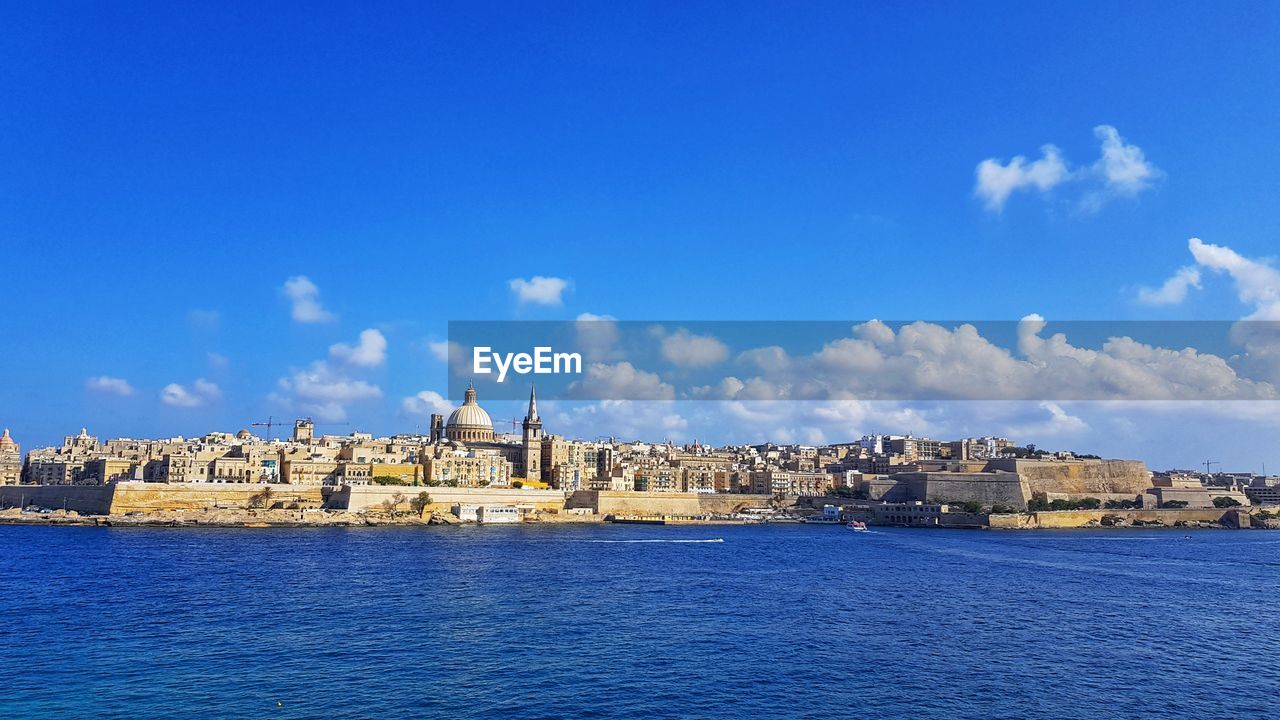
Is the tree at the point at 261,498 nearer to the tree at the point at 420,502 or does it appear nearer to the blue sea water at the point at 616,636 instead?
the tree at the point at 420,502

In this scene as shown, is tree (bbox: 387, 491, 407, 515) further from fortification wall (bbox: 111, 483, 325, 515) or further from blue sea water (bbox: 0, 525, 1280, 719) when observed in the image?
blue sea water (bbox: 0, 525, 1280, 719)

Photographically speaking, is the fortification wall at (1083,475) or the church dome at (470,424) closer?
the fortification wall at (1083,475)

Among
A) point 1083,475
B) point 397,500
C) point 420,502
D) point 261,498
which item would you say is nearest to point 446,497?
point 420,502

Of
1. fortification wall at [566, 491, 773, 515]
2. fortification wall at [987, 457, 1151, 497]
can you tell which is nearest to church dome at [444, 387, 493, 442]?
fortification wall at [566, 491, 773, 515]

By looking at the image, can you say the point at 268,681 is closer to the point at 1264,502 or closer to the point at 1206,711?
the point at 1206,711

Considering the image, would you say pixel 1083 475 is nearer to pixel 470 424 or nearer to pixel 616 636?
pixel 470 424

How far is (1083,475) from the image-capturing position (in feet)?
207

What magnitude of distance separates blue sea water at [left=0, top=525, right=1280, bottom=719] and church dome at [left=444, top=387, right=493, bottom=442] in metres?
40.9

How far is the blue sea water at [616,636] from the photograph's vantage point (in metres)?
11.4

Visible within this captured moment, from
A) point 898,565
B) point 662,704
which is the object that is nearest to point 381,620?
point 662,704

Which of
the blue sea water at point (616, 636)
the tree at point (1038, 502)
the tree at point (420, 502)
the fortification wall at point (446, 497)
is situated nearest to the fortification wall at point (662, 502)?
the fortification wall at point (446, 497)

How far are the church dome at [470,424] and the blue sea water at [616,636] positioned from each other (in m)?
40.9

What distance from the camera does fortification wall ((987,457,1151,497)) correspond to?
203ft

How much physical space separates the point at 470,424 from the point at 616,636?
56.9 metres
